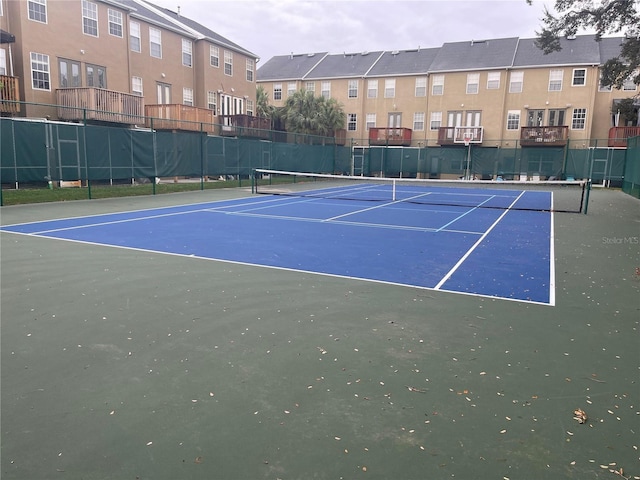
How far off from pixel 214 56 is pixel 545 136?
25712 millimetres

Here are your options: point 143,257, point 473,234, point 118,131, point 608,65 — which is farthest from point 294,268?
point 608,65

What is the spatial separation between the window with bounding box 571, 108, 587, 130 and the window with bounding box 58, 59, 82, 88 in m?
35.1

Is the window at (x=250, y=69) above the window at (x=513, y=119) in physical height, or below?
above

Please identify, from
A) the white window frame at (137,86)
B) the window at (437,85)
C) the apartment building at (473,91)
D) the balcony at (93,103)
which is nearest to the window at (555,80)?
the apartment building at (473,91)

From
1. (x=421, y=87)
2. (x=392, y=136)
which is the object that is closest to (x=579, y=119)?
(x=421, y=87)

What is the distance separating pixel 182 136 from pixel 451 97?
2870 centimetres

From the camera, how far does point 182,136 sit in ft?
71.2

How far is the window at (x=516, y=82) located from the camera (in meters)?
41.3

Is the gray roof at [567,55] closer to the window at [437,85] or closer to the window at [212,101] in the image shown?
the window at [437,85]

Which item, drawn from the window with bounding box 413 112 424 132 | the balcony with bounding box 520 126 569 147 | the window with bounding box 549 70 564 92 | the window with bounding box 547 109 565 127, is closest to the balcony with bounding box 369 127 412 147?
the window with bounding box 413 112 424 132

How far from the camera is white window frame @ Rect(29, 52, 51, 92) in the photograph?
22984 millimetres

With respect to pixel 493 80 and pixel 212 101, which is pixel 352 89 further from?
pixel 212 101

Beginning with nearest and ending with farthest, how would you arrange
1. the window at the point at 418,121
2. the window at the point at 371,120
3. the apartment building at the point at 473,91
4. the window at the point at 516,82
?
the apartment building at the point at 473,91 → the window at the point at 516,82 → the window at the point at 418,121 → the window at the point at 371,120

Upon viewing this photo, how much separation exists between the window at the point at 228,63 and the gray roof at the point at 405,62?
1540 centimetres
